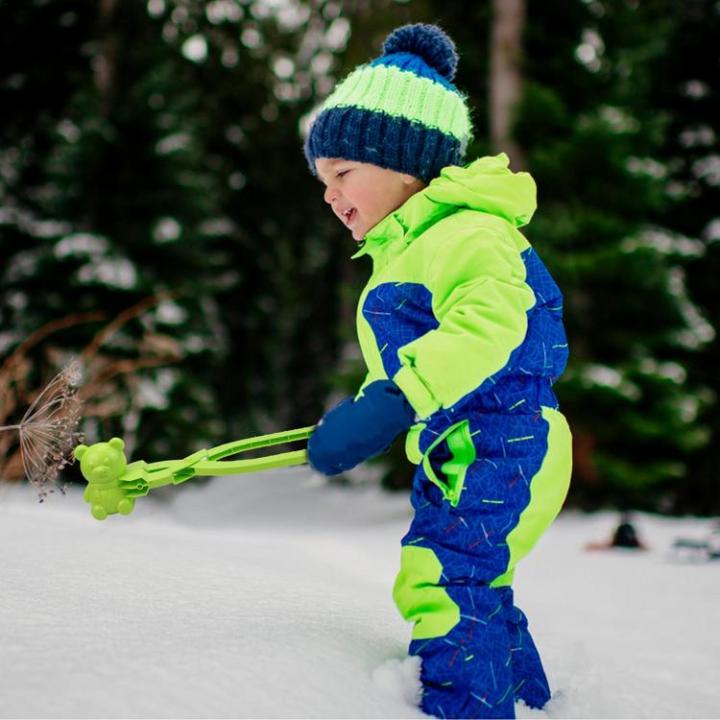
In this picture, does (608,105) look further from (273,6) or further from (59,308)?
(273,6)

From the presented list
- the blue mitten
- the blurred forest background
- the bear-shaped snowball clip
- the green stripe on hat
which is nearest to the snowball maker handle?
the bear-shaped snowball clip

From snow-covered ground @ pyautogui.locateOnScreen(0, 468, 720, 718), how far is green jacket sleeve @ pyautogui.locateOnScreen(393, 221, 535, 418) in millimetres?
455

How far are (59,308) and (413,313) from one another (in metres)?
7.37

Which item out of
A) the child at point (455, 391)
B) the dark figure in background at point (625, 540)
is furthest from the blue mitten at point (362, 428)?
the dark figure in background at point (625, 540)

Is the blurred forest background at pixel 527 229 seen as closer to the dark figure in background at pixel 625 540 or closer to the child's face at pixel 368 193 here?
the dark figure in background at pixel 625 540

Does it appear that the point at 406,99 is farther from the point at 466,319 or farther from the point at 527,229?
the point at 527,229

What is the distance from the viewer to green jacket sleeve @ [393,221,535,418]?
125cm

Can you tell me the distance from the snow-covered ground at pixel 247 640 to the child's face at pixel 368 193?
2.67ft

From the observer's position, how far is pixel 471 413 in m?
1.42

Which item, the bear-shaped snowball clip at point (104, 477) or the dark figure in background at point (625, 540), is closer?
the bear-shaped snowball clip at point (104, 477)

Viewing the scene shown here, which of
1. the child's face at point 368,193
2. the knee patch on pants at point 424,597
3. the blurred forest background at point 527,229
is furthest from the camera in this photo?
the blurred forest background at point 527,229

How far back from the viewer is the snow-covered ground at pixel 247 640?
1096mm

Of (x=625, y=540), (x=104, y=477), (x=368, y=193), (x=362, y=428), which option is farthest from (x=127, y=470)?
(x=625, y=540)

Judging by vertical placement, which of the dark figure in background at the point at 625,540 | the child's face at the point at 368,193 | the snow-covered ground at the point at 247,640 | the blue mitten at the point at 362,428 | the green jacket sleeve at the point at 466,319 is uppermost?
the child's face at the point at 368,193
